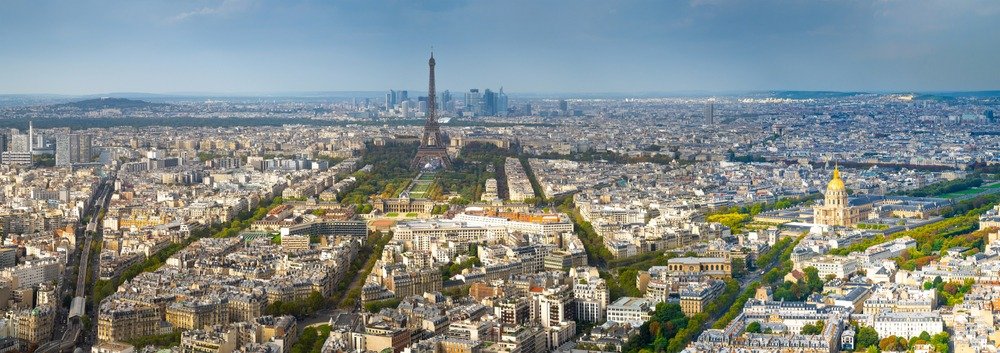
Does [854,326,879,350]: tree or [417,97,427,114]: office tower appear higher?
[417,97,427,114]: office tower

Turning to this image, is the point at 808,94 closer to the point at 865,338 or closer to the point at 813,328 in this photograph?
the point at 813,328

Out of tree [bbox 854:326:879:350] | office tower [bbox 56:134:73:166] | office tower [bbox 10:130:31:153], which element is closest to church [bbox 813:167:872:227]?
tree [bbox 854:326:879:350]

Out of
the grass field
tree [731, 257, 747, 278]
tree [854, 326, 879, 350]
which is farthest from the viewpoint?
the grass field

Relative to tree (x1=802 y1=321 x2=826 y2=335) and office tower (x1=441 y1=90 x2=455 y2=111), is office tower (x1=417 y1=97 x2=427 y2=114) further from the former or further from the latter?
tree (x1=802 y1=321 x2=826 y2=335)

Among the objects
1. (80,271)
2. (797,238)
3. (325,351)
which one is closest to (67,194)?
(80,271)

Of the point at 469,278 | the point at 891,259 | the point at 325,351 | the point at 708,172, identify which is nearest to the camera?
the point at 325,351

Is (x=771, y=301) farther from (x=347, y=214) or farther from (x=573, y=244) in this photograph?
(x=347, y=214)

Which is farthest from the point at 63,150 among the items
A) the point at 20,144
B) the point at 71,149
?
the point at 20,144

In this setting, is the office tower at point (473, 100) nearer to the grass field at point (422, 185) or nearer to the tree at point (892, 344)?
the grass field at point (422, 185)
